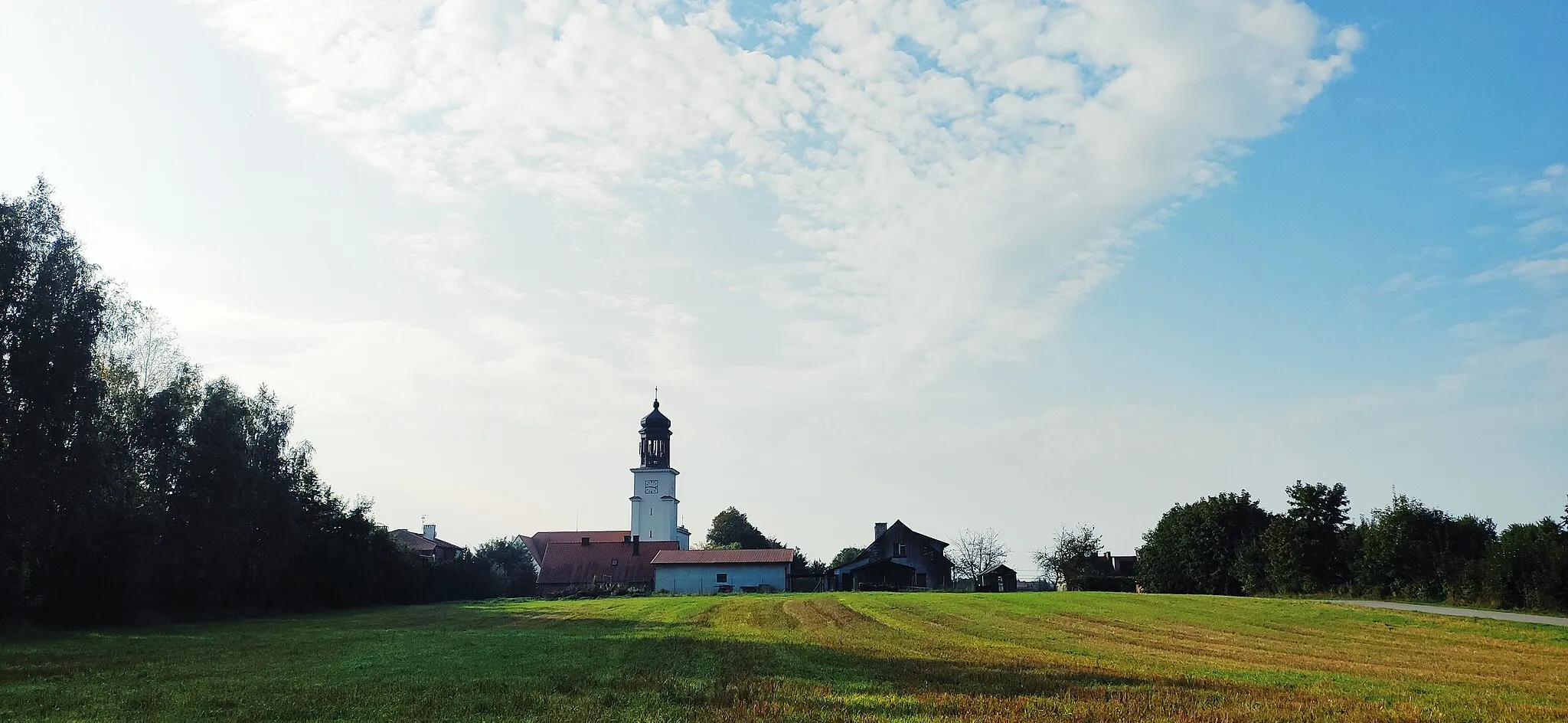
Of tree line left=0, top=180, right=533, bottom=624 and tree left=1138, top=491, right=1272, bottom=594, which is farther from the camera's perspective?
tree left=1138, top=491, right=1272, bottom=594

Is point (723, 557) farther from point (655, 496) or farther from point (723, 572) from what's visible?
point (655, 496)

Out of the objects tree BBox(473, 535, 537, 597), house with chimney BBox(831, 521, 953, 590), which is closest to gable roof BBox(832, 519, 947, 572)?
house with chimney BBox(831, 521, 953, 590)

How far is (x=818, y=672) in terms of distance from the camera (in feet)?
58.3

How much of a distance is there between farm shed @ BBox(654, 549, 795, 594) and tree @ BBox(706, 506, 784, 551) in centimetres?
3814

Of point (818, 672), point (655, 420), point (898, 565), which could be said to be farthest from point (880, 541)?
point (818, 672)

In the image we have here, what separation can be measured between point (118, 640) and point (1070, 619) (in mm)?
32604

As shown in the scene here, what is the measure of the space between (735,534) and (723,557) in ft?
165

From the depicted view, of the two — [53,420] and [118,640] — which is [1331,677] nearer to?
[118,640]

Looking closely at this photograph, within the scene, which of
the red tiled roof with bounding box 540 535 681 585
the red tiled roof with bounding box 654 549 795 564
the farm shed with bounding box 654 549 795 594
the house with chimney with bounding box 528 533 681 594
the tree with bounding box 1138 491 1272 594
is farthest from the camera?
the red tiled roof with bounding box 540 535 681 585

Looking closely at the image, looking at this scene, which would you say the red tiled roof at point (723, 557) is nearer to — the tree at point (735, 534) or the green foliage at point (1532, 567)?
the tree at point (735, 534)

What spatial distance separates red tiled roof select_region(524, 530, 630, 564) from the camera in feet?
468

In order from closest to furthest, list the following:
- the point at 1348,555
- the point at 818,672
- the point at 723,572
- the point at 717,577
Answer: the point at 818,672
the point at 1348,555
the point at 717,577
the point at 723,572

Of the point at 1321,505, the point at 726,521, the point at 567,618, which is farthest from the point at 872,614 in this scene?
the point at 726,521

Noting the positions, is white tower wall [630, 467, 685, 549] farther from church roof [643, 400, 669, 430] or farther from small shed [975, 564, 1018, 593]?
small shed [975, 564, 1018, 593]
